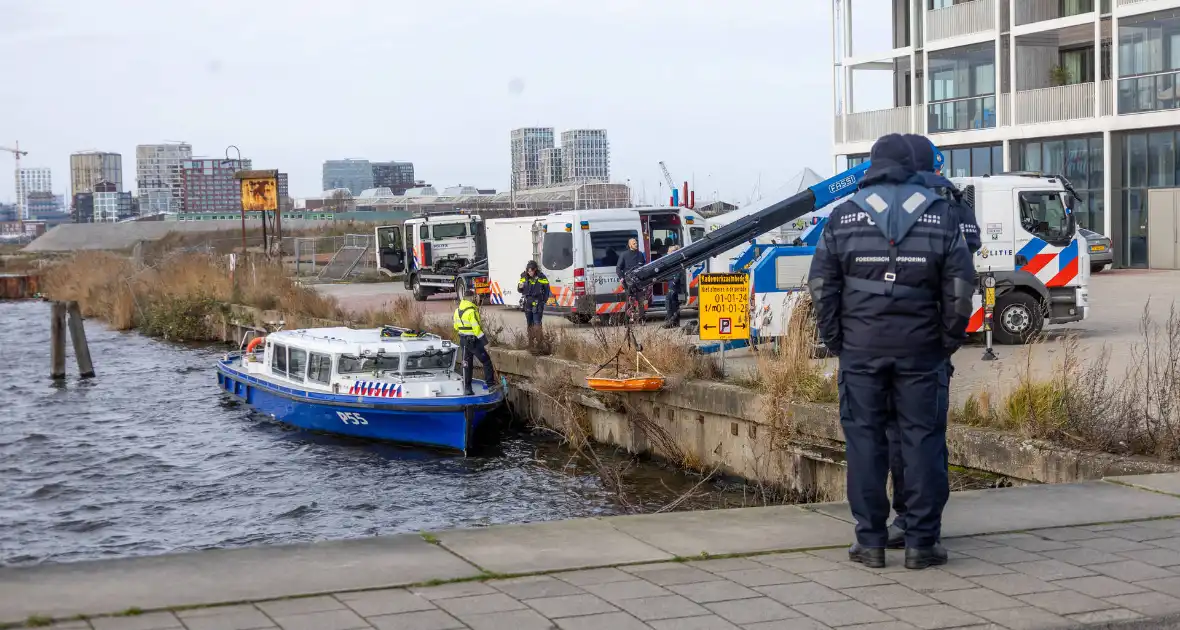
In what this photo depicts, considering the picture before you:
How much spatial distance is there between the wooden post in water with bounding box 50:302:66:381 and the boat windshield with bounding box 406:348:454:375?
46.7 feet

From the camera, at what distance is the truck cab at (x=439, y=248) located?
39000 mm

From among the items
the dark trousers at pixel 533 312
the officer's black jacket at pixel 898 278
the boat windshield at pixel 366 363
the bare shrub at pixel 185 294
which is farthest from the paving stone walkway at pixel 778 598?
the bare shrub at pixel 185 294

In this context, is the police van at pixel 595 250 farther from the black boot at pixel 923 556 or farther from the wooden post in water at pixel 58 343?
the black boot at pixel 923 556

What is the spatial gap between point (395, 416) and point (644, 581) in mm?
13544

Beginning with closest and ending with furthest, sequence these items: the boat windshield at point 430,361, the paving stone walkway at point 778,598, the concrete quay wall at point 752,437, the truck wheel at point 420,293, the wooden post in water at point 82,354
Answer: the paving stone walkway at point 778,598, the concrete quay wall at point 752,437, the boat windshield at point 430,361, the wooden post in water at point 82,354, the truck wheel at point 420,293

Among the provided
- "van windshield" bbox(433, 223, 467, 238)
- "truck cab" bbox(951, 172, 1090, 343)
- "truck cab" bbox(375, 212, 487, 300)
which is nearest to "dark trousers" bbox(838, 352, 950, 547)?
"truck cab" bbox(951, 172, 1090, 343)

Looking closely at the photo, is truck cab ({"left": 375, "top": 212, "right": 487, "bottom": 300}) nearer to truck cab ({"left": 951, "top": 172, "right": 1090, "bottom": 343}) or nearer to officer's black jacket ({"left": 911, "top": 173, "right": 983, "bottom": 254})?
truck cab ({"left": 951, "top": 172, "right": 1090, "bottom": 343})

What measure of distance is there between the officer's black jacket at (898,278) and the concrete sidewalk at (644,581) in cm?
116

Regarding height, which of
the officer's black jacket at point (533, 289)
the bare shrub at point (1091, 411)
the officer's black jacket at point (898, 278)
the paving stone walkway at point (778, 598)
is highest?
the officer's black jacket at point (898, 278)

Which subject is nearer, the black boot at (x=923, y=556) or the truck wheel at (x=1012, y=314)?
the black boot at (x=923, y=556)

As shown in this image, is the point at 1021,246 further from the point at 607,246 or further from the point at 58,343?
the point at 58,343

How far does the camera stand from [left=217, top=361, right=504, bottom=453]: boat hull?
18.8 metres

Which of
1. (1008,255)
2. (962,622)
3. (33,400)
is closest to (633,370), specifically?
(1008,255)

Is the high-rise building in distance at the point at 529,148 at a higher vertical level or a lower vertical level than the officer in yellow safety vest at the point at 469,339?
higher
